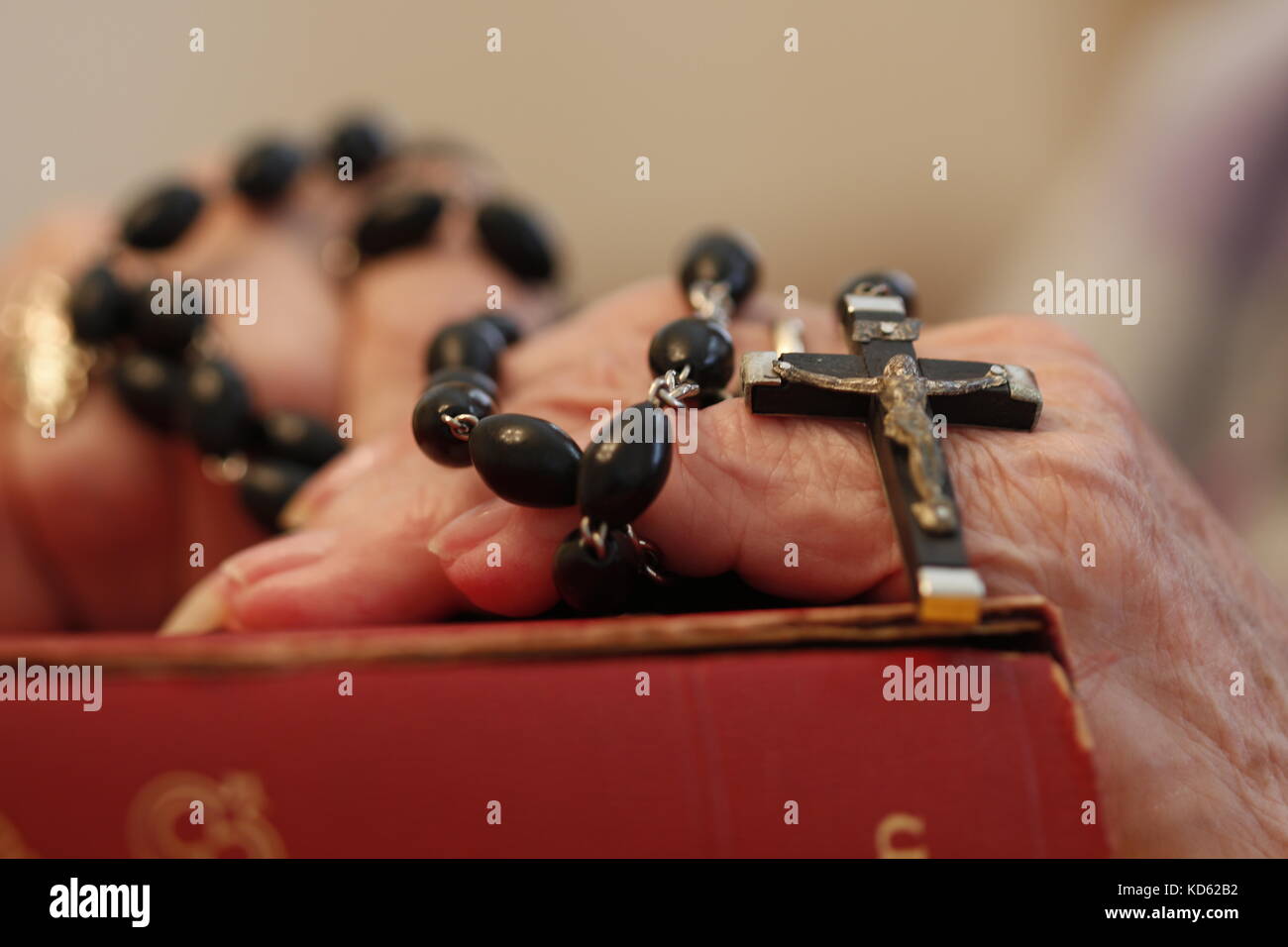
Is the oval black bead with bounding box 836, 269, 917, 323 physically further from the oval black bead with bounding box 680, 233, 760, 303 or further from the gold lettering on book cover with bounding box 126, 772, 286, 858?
the gold lettering on book cover with bounding box 126, 772, 286, 858

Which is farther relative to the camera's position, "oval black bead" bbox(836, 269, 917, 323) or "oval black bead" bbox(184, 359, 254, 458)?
"oval black bead" bbox(184, 359, 254, 458)

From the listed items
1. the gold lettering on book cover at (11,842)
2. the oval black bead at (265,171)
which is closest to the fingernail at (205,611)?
the gold lettering on book cover at (11,842)

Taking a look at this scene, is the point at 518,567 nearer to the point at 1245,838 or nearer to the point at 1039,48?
the point at 1245,838

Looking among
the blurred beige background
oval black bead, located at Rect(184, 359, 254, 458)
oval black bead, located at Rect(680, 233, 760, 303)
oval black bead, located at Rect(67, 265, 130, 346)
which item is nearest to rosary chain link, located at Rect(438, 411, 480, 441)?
oval black bead, located at Rect(680, 233, 760, 303)

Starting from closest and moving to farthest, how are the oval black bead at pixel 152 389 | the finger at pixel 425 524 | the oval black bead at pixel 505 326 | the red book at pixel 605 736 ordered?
1. the red book at pixel 605 736
2. the finger at pixel 425 524
3. the oval black bead at pixel 505 326
4. the oval black bead at pixel 152 389

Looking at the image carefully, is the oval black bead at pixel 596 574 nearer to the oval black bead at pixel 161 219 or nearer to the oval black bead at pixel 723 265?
the oval black bead at pixel 723 265

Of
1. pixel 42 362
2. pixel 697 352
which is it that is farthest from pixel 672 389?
pixel 42 362

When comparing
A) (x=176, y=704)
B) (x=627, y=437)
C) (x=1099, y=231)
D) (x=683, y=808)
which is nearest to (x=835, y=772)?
(x=683, y=808)
